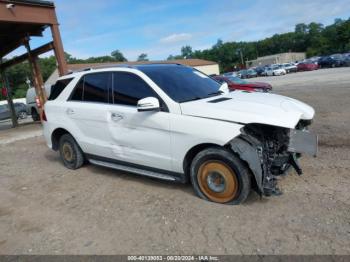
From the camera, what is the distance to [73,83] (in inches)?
235

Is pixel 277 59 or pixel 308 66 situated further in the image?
pixel 277 59

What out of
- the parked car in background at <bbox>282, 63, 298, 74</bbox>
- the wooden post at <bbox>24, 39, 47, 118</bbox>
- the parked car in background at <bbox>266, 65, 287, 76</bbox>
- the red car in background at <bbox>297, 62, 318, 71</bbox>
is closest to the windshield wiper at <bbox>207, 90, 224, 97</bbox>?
the wooden post at <bbox>24, 39, 47, 118</bbox>

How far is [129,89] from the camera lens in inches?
195

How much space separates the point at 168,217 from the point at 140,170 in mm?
1095

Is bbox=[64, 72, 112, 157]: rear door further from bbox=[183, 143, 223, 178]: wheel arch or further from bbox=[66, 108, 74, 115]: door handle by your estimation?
bbox=[183, 143, 223, 178]: wheel arch

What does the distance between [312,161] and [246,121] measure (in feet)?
7.46

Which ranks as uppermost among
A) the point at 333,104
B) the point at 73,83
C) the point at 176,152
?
the point at 73,83

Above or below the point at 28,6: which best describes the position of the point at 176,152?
below

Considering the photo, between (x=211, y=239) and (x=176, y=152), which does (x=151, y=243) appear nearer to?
(x=211, y=239)

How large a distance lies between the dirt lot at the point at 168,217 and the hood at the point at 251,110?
1019mm

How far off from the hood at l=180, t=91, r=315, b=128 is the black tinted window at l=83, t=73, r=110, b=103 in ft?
5.14

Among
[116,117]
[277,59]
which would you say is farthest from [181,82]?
[277,59]

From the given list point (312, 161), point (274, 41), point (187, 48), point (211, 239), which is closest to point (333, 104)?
point (312, 161)

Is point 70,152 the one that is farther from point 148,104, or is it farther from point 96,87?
point 148,104
